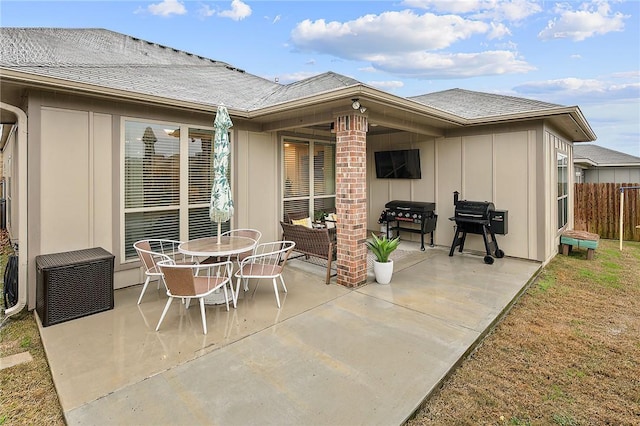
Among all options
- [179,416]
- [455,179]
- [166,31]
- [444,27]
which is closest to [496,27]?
[444,27]

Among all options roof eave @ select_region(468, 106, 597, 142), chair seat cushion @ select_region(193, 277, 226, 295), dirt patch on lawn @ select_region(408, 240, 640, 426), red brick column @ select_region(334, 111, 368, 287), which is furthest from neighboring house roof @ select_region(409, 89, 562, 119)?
chair seat cushion @ select_region(193, 277, 226, 295)

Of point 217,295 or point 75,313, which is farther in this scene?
point 217,295

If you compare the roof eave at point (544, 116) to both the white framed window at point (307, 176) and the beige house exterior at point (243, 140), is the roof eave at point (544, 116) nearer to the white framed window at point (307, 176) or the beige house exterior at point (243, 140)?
the beige house exterior at point (243, 140)

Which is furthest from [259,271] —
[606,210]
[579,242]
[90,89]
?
[606,210]

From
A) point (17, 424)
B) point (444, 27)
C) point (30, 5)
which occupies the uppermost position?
point (444, 27)

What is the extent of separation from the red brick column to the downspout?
4.01 m

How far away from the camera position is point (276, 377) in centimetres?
259

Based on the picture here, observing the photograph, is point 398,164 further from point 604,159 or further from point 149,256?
point 604,159

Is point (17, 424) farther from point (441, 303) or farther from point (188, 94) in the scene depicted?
point (188, 94)

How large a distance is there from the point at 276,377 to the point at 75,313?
2.73 meters

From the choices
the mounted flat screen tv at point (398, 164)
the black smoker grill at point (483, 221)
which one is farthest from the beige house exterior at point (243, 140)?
the black smoker grill at point (483, 221)

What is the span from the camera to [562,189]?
7977mm

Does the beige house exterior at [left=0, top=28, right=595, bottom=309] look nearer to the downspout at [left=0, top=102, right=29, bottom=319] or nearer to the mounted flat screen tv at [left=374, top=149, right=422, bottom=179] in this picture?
the downspout at [left=0, top=102, right=29, bottom=319]

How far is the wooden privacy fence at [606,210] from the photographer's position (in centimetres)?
950
